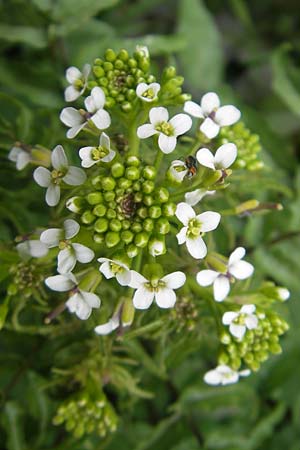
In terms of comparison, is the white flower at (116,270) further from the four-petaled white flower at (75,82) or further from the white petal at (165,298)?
the four-petaled white flower at (75,82)

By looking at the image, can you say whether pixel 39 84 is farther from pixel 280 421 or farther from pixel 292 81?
pixel 280 421

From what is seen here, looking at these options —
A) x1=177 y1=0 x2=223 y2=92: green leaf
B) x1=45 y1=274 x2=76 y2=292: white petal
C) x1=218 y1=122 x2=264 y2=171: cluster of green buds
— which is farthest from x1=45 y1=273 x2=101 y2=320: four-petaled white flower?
x1=177 y1=0 x2=223 y2=92: green leaf

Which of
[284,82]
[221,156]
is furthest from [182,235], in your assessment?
[284,82]

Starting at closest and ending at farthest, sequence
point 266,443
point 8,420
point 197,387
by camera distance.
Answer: point 8,420, point 197,387, point 266,443

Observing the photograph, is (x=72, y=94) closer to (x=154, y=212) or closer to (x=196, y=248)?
(x=154, y=212)

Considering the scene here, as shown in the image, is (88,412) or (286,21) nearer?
(88,412)

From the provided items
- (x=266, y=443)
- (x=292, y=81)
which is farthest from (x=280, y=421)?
(x=292, y=81)
